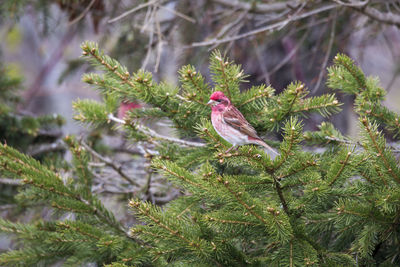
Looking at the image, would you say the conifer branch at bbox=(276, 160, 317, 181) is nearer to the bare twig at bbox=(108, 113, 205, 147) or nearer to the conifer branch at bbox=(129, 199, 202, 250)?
the conifer branch at bbox=(129, 199, 202, 250)

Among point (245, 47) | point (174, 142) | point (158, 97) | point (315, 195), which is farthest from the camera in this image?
point (245, 47)

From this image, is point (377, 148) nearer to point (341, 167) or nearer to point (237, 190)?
point (341, 167)

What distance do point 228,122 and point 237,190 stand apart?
550 millimetres

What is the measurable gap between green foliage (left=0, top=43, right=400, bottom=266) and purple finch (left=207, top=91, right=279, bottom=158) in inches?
3.4

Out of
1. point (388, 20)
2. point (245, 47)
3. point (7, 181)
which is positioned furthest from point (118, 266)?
point (245, 47)

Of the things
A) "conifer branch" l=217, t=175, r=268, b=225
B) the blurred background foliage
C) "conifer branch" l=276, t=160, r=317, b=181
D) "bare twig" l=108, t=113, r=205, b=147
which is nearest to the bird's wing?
"bare twig" l=108, t=113, r=205, b=147

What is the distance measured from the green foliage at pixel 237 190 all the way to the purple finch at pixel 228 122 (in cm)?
9

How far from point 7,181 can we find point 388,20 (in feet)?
10.2

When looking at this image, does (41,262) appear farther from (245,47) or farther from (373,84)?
(245,47)

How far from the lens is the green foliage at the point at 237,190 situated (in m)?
1.64

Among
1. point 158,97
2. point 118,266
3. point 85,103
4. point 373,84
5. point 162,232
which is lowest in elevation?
point 118,266

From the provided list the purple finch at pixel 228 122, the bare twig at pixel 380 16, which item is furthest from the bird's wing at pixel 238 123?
the bare twig at pixel 380 16

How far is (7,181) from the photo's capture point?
2840 millimetres

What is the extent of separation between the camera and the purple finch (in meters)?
2.03
